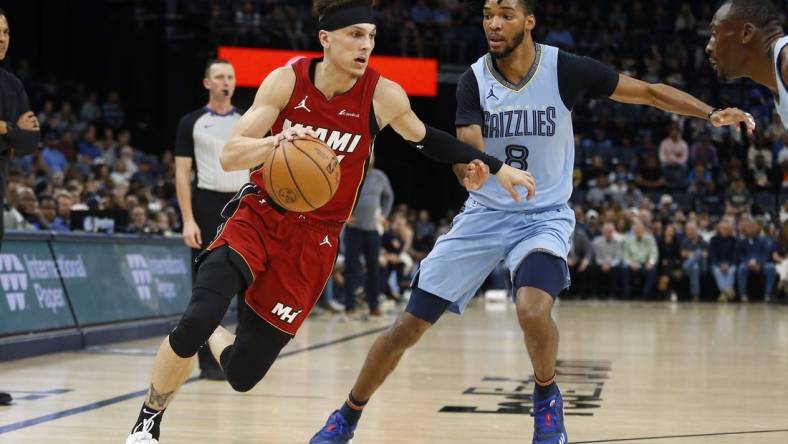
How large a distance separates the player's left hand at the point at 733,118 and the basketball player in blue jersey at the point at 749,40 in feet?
1.46

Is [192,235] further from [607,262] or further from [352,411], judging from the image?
[607,262]

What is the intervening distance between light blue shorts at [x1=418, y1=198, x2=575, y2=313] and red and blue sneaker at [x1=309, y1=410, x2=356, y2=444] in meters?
0.66

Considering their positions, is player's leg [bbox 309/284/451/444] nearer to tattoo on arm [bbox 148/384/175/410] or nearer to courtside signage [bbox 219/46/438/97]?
tattoo on arm [bbox 148/384/175/410]

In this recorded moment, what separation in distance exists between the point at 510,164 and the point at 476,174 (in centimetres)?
48

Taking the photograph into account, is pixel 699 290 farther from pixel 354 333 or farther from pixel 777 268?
pixel 354 333

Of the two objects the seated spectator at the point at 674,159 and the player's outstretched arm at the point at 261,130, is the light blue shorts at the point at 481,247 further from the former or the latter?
the seated spectator at the point at 674,159

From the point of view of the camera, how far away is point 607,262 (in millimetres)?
20000

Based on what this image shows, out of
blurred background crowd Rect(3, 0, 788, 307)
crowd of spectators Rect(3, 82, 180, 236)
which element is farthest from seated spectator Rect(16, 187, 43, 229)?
blurred background crowd Rect(3, 0, 788, 307)

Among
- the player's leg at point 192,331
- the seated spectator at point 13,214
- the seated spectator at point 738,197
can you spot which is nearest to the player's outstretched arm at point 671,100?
the player's leg at point 192,331

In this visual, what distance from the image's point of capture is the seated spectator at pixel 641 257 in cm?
1969

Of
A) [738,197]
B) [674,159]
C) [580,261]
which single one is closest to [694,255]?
[580,261]

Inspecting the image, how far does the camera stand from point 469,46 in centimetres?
2214

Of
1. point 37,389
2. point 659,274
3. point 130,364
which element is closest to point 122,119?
point 659,274

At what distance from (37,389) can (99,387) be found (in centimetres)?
36
